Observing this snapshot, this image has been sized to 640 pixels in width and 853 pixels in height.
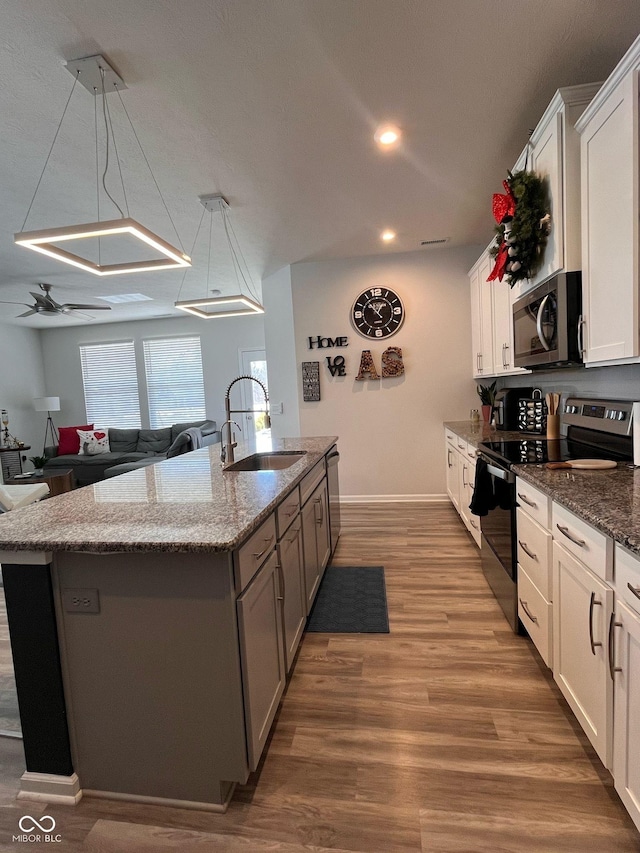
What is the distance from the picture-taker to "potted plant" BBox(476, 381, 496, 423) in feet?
14.2

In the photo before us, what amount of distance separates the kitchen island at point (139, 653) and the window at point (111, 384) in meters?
7.18

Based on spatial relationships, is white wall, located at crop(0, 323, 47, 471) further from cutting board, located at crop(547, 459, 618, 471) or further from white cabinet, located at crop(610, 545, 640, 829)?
white cabinet, located at crop(610, 545, 640, 829)

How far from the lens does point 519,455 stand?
236 cm

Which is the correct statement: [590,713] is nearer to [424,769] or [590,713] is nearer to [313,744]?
[424,769]

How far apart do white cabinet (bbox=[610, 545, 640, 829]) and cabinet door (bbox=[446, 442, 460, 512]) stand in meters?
2.71

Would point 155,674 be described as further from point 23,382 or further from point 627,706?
point 23,382

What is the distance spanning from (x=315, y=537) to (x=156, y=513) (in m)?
1.30

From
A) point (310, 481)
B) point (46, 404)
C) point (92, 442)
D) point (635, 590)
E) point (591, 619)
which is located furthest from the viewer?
point (46, 404)

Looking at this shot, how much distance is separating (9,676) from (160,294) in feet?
16.7

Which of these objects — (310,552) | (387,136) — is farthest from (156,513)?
(387,136)

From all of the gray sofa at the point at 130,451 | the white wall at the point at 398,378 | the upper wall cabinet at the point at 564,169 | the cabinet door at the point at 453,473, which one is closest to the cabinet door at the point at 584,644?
the upper wall cabinet at the point at 564,169

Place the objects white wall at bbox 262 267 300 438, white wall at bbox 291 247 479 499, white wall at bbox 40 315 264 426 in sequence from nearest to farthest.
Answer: white wall at bbox 291 247 479 499
white wall at bbox 262 267 300 438
white wall at bbox 40 315 264 426

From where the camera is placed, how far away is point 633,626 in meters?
1.14

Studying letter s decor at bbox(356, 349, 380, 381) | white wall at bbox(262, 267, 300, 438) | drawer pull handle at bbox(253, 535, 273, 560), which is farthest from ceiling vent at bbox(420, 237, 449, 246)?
drawer pull handle at bbox(253, 535, 273, 560)
